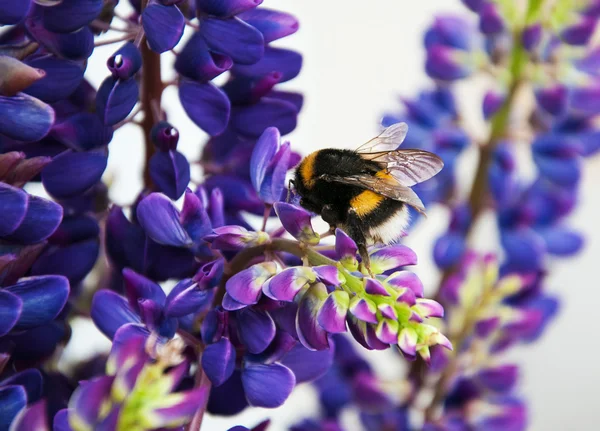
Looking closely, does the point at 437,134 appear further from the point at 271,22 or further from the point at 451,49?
the point at 271,22

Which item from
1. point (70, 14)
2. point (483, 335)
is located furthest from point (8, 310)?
point (483, 335)

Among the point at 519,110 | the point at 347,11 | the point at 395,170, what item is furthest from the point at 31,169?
the point at 347,11

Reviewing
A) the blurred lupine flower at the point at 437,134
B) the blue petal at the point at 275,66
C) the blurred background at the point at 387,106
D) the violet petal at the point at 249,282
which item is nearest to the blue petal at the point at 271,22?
the blue petal at the point at 275,66

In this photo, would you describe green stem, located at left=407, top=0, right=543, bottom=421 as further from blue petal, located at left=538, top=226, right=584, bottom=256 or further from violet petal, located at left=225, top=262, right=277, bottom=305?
violet petal, located at left=225, top=262, right=277, bottom=305

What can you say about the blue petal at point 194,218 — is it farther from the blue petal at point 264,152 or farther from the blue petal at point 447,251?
the blue petal at point 447,251

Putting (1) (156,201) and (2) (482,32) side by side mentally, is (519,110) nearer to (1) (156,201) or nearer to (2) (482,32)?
(2) (482,32)

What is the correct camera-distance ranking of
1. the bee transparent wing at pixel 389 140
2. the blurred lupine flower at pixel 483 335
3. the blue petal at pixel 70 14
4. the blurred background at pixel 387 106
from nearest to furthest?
the blue petal at pixel 70 14 → the bee transparent wing at pixel 389 140 → the blurred lupine flower at pixel 483 335 → the blurred background at pixel 387 106
